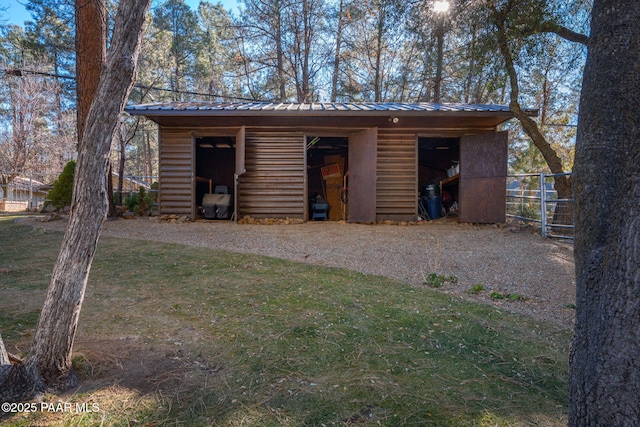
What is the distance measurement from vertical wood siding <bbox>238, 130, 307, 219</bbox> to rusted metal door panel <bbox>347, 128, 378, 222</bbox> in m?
1.32

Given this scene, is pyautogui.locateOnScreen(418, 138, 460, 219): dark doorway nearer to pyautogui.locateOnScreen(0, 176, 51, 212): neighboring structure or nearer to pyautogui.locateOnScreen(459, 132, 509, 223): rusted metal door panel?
pyautogui.locateOnScreen(459, 132, 509, 223): rusted metal door panel

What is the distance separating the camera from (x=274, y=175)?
951cm

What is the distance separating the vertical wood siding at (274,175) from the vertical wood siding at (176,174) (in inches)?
56.6

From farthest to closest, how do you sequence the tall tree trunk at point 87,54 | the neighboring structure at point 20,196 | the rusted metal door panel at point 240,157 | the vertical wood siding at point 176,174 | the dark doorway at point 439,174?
the neighboring structure at point 20,196 < the dark doorway at point 439,174 < the vertical wood siding at point 176,174 < the rusted metal door panel at point 240,157 < the tall tree trunk at point 87,54

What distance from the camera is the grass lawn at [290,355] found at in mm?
1761

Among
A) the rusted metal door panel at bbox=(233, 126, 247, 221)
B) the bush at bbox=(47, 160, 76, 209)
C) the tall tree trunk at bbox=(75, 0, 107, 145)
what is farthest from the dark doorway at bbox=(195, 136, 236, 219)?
the tall tree trunk at bbox=(75, 0, 107, 145)

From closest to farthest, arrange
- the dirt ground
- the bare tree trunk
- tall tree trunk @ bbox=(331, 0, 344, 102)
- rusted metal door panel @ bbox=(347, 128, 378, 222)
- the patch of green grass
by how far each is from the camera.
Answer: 1. the bare tree trunk
2. the dirt ground
3. the patch of green grass
4. rusted metal door panel @ bbox=(347, 128, 378, 222)
5. tall tree trunk @ bbox=(331, 0, 344, 102)

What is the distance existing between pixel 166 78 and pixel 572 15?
18942 mm

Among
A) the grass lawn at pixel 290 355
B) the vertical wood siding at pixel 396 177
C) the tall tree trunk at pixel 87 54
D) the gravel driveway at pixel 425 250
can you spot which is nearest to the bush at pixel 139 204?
the gravel driveway at pixel 425 250

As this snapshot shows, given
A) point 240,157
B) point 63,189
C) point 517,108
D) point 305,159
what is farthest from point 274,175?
point 517,108

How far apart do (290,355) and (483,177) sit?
819cm

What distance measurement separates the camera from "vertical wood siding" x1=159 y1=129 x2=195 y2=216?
9.42 m

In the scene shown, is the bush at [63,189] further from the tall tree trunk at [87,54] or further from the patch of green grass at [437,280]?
the patch of green grass at [437,280]

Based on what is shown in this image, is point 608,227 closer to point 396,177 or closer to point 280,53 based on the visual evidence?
point 396,177
